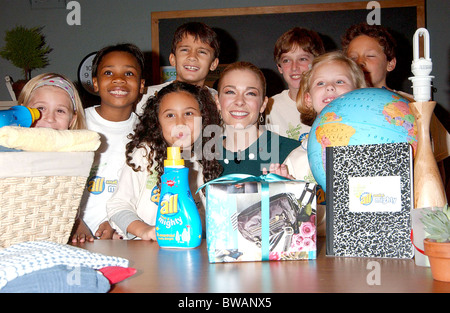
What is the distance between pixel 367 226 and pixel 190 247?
1.34ft

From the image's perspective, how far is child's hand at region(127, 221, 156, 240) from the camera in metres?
1.25

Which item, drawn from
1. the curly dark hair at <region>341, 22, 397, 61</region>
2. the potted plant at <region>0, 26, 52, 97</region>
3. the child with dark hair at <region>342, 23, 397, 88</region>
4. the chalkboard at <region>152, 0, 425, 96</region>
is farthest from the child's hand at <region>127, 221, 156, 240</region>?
the potted plant at <region>0, 26, 52, 97</region>

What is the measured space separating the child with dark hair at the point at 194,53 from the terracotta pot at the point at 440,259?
1.62 meters

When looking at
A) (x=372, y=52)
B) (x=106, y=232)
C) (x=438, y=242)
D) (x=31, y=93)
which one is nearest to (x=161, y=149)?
(x=106, y=232)

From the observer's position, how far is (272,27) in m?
3.74

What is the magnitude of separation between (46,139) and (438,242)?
2.60 feet

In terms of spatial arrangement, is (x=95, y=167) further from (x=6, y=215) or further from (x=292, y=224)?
(x=292, y=224)

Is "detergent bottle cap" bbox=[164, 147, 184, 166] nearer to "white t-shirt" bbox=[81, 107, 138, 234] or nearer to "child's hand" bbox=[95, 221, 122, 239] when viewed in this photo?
"child's hand" bbox=[95, 221, 122, 239]

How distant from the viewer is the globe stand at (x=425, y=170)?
92 cm

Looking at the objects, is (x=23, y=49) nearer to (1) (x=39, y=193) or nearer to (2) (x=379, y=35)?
(2) (x=379, y=35)
